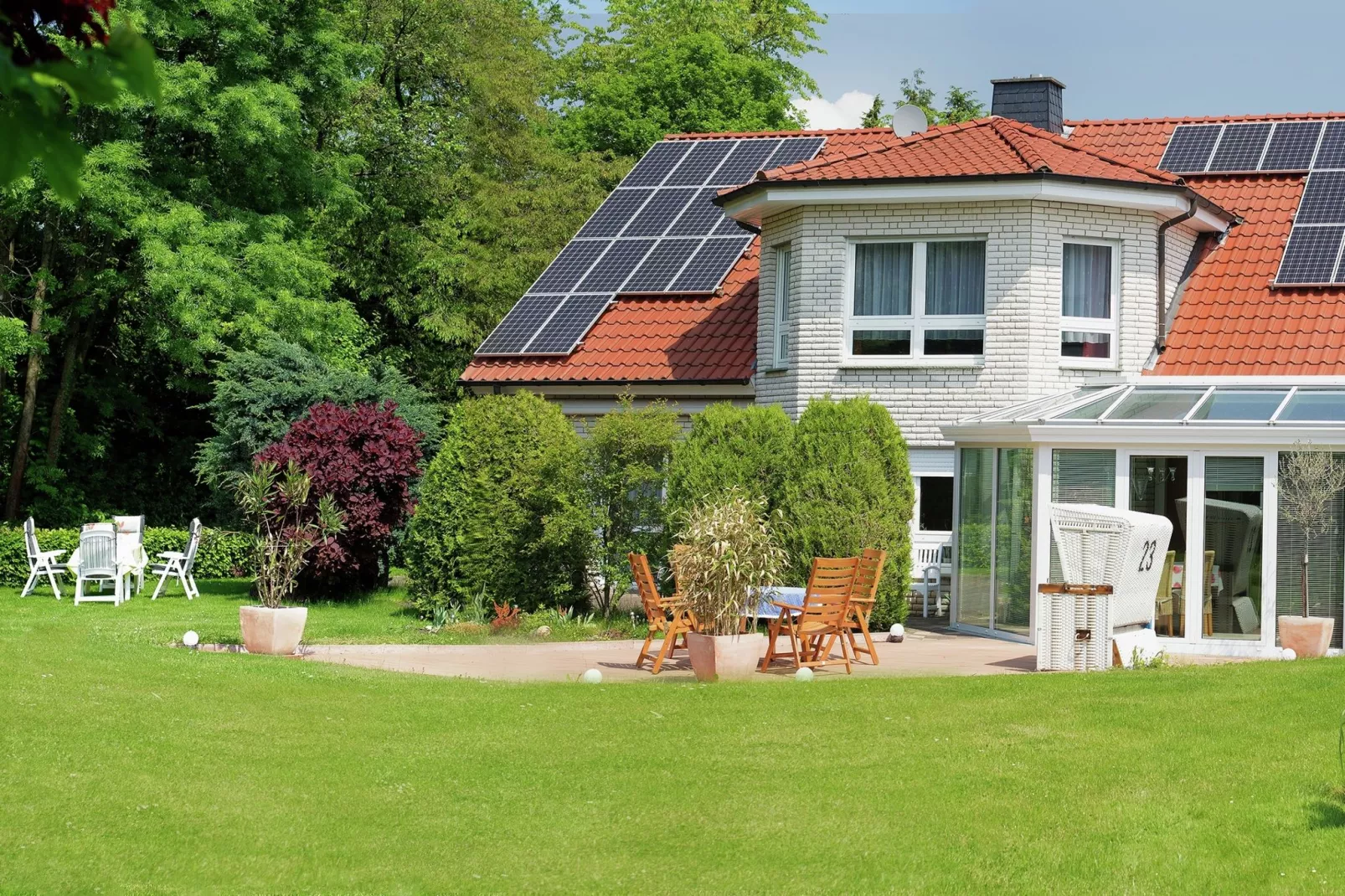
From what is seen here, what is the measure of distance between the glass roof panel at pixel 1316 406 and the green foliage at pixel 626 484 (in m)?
7.37

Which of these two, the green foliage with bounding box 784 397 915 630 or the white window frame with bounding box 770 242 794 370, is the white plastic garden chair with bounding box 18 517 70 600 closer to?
the white window frame with bounding box 770 242 794 370

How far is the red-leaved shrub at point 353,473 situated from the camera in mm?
21938

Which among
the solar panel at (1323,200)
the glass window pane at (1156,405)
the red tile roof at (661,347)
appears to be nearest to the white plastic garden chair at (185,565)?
the red tile roof at (661,347)

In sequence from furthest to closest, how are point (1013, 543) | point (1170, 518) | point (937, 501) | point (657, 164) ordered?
point (657, 164) → point (937, 501) → point (1013, 543) → point (1170, 518)

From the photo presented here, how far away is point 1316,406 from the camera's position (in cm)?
1688

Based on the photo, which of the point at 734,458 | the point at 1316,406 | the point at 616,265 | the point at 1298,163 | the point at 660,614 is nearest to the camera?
the point at 660,614

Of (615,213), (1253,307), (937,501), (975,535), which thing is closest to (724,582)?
(975,535)

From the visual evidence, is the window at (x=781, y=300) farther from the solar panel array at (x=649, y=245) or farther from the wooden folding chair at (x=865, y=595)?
the wooden folding chair at (x=865, y=595)

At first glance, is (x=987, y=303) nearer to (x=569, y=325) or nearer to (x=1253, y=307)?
(x=1253, y=307)

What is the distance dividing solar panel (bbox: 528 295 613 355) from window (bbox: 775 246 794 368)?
4000 mm

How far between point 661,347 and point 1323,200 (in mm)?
10514

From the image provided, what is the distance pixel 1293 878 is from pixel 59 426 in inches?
1038

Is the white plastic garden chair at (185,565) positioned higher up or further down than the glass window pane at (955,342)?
further down

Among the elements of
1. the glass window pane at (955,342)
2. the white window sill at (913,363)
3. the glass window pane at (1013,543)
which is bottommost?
the glass window pane at (1013,543)
